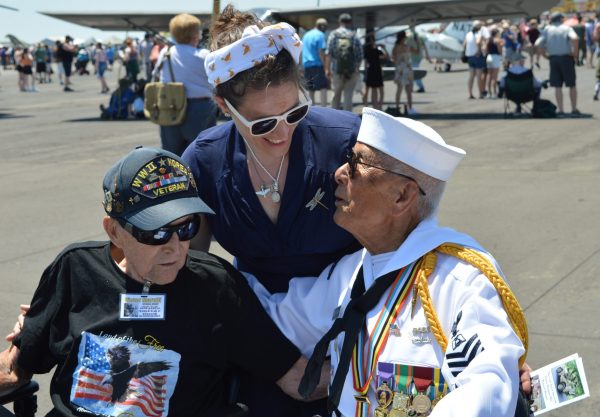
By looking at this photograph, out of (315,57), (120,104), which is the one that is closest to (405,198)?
(315,57)

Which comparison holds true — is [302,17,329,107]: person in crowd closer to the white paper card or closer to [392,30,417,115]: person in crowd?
[392,30,417,115]: person in crowd

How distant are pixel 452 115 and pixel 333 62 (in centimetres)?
270

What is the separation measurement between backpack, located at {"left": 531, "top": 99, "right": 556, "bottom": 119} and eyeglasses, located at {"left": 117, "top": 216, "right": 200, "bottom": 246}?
14.1 m

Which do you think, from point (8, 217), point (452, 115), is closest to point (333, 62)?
point (452, 115)

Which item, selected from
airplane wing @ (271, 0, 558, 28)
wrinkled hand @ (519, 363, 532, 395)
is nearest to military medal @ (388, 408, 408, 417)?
wrinkled hand @ (519, 363, 532, 395)

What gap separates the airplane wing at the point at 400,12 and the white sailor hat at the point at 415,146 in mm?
15147

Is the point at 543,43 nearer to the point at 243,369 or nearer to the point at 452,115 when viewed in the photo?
the point at 452,115

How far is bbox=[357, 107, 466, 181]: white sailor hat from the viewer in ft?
8.21

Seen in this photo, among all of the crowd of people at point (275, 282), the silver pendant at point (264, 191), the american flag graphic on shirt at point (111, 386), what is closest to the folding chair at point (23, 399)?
the crowd of people at point (275, 282)

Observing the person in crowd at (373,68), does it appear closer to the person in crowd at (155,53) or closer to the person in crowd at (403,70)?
the person in crowd at (403,70)

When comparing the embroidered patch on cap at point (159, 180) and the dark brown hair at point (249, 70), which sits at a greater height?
the dark brown hair at point (249, 70)

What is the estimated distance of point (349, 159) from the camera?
2.69 metres

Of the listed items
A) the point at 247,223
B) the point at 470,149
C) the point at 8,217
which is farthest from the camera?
the point at 470,149

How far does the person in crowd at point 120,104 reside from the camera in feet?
66.5
